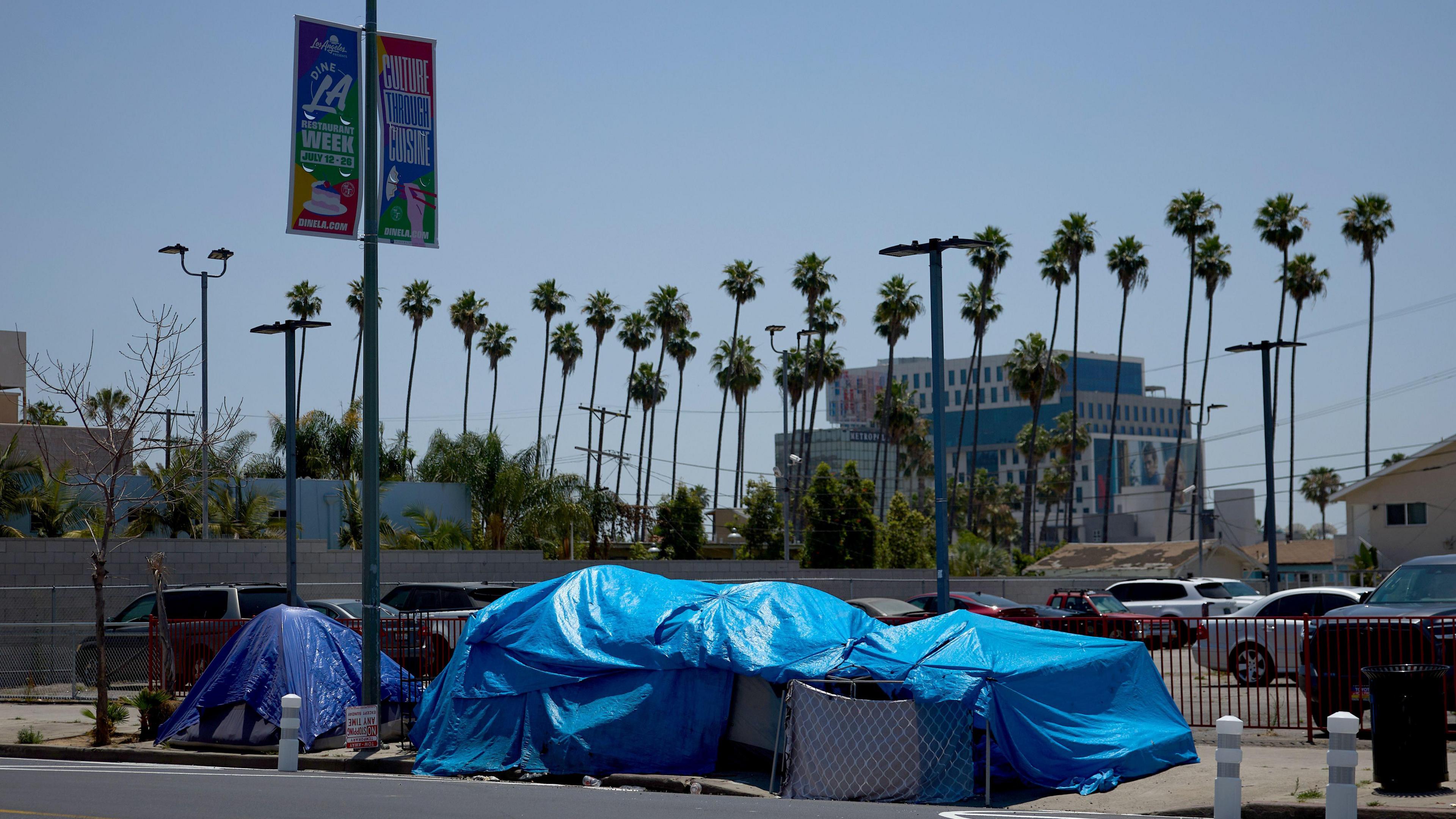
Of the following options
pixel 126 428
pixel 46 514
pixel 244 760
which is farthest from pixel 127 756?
pixel 46 514

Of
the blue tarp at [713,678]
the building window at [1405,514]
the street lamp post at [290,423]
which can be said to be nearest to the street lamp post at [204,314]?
the street lamp post at [290,423]

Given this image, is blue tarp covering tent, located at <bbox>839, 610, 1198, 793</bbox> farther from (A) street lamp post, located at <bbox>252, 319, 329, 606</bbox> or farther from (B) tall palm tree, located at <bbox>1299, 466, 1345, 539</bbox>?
(B) tall palm tree, located at <bbox>1299, 466, 1345, 539</bbox>

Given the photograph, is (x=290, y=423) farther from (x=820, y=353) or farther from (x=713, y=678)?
(x=820, y=353)

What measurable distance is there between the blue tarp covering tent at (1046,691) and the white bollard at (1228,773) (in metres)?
1.87

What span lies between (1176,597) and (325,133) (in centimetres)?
2494

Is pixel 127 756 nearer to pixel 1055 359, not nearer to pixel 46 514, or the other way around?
pixel 46 514

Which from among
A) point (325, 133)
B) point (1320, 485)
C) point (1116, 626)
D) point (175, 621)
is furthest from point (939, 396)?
point (1320, 485)

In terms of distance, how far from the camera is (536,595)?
1488cm

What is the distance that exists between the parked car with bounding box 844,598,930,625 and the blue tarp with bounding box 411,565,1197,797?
9339 millimetres

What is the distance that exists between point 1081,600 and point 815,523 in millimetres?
26008

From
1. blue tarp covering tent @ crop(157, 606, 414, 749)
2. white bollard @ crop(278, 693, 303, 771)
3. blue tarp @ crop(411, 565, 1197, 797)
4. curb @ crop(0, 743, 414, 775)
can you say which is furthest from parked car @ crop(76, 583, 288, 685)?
blue tarp @ crop(411, 565, 1197, 797)

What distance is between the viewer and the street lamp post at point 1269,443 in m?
31.8

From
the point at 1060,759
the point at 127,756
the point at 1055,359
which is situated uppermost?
the point at 1055,359

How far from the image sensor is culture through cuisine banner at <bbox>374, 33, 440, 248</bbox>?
15883 millimetres
